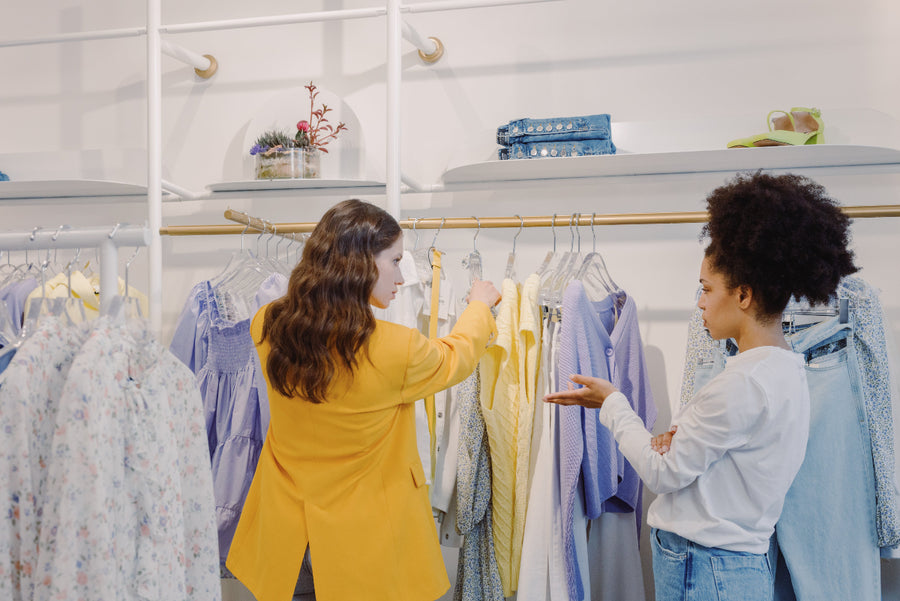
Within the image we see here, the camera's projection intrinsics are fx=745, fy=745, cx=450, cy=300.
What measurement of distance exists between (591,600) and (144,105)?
2467mm

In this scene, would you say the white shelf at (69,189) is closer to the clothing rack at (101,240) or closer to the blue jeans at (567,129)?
the clothing rack at (101,240)

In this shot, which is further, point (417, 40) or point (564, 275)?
point (417, 40)

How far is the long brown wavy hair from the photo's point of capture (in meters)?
1.61

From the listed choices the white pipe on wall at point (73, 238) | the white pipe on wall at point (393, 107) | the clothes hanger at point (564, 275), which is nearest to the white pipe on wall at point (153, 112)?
the white pipe on wall at point (393, 107)

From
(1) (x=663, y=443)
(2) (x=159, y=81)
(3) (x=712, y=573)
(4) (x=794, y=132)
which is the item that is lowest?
(3) (x=712, y=573)

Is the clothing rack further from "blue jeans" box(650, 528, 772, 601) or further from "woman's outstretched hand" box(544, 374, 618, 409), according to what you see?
"blue jeans" box(650, 528, 772, 601)

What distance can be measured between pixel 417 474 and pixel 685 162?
1327mm

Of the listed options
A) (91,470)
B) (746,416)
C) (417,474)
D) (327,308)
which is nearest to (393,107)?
(327,308)

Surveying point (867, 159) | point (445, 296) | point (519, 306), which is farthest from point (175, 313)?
point (867, 159)

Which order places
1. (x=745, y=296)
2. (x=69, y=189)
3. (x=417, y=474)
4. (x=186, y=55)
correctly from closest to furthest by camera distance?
(x=745, y=296) < (x=417, y=474) < (x=69, y=189) < (x=186, y=55)

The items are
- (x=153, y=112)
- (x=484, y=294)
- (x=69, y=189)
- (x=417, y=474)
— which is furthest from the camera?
(x=153, y=112)

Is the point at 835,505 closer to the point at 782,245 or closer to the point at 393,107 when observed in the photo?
the point at 782,245

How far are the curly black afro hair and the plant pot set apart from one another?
149 cm

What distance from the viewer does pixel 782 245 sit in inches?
59.5
